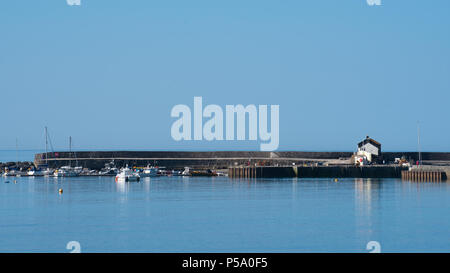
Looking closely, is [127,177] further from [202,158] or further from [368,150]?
[368,150]

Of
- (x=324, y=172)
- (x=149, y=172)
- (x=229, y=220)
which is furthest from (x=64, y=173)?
(x=229, y=220)

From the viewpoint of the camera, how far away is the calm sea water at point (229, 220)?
4216 centimetres

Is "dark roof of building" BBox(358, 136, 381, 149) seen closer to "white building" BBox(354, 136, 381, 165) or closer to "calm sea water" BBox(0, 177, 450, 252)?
"white building" BBox(354, 136, 381, 165)

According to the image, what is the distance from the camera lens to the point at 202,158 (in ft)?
437

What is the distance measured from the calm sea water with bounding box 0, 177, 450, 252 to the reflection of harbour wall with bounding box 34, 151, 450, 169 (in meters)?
48.7

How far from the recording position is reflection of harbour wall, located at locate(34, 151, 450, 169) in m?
130

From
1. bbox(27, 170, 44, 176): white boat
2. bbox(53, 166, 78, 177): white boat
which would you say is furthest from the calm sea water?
bbox(27, 170, 44, 176): white boat

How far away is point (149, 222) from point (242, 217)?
685 centimetres

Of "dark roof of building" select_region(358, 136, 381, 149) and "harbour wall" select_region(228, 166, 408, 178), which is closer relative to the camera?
"harbour wall" select_region(228, 166, 408, 178)

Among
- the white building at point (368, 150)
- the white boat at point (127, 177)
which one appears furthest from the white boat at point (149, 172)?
the white building at point (368, 150)
